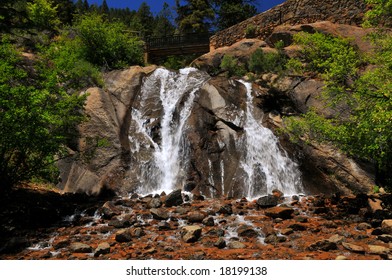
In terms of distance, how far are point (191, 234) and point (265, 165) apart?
6812 mm

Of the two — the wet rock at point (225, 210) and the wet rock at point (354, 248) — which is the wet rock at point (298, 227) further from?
the wet rock at point (225, 210)

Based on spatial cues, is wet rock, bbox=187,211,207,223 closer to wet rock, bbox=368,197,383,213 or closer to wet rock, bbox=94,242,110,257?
wet rock, bbox=94,242,110,257

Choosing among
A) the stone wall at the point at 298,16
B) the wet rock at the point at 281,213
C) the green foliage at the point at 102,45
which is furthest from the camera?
the green foliage at the point at 102,45

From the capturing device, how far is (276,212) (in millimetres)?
9641

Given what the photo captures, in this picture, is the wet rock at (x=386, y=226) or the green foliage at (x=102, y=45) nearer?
the wet rock at (x=386, y=226)

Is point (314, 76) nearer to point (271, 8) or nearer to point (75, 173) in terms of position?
point (271, 8)

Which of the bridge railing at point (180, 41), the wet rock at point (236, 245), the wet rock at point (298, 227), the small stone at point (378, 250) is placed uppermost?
the bridge railing at point (180, 41)

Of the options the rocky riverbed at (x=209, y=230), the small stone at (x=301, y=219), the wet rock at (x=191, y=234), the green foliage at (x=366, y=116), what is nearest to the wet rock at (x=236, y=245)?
the rocky riverbed at (x=209, y=230)

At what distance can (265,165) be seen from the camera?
13.7 metres

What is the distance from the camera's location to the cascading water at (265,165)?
1298cm

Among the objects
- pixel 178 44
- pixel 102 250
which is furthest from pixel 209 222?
pixel 178 44

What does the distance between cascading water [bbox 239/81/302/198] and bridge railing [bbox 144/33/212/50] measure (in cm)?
1603

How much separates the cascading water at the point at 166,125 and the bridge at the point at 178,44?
Result: 9375 mm

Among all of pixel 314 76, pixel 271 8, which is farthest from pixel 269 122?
pixel 271 8
